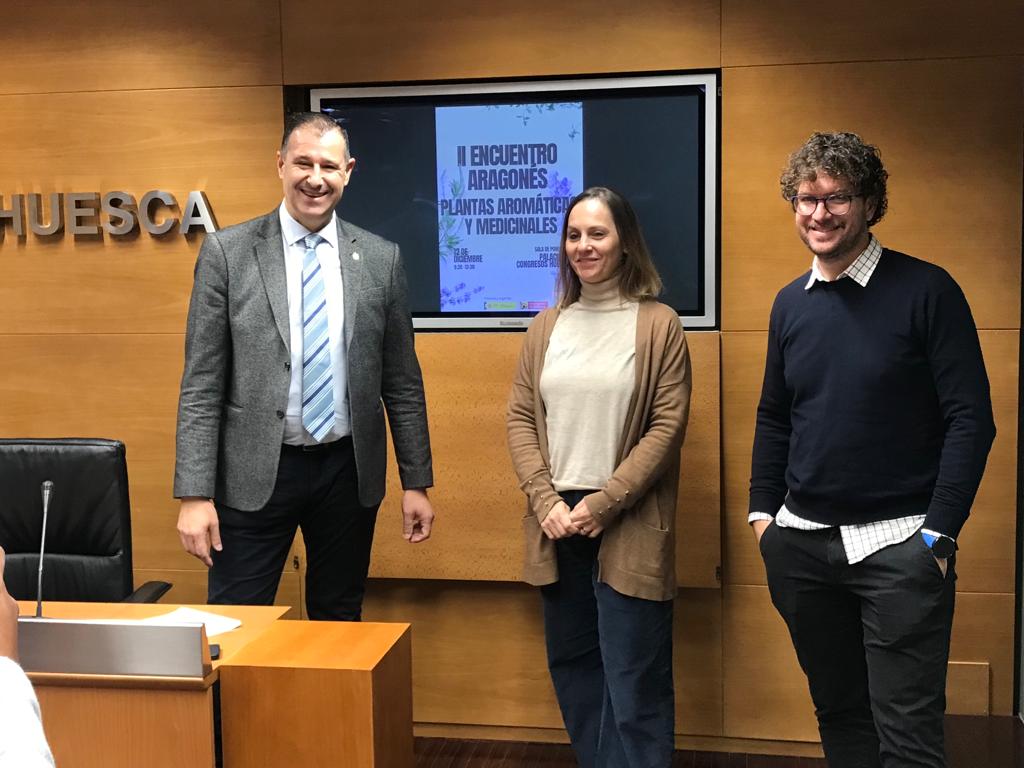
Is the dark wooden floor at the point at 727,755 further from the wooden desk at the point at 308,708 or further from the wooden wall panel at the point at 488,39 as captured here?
the wooden wall panel at the point at 488,39

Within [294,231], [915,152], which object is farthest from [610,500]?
[915,152]

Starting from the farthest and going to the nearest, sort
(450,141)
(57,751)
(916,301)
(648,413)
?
(450,141), (648,413), (916,301), (57,751)

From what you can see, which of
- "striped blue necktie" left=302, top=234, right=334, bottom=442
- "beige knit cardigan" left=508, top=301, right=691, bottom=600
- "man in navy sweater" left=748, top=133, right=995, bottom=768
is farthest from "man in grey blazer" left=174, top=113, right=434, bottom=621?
"man in navy sweater" left=748, top=133, right=995, bottom=768

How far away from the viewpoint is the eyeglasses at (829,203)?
2.42 meters

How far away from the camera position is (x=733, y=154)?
11.5 ft

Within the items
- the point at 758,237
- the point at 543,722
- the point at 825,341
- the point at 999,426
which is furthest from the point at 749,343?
the point at 543,722

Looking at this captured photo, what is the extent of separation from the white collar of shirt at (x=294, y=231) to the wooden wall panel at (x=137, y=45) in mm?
1022

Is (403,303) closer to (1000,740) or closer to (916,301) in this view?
(916,301)

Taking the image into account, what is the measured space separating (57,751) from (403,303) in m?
1.49

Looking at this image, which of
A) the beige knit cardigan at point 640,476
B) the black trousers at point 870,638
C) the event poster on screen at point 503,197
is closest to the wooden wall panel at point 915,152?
the event poster on screen at point 503,197

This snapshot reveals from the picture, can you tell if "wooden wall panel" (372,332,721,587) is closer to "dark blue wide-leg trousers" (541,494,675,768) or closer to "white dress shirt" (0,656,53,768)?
"dark blue wide-leg trousers" (541,494,675,768)

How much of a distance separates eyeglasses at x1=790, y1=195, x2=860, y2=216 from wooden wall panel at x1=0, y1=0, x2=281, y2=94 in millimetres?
2022

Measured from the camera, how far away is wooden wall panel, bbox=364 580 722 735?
379 cm

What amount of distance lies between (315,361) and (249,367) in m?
0.17
